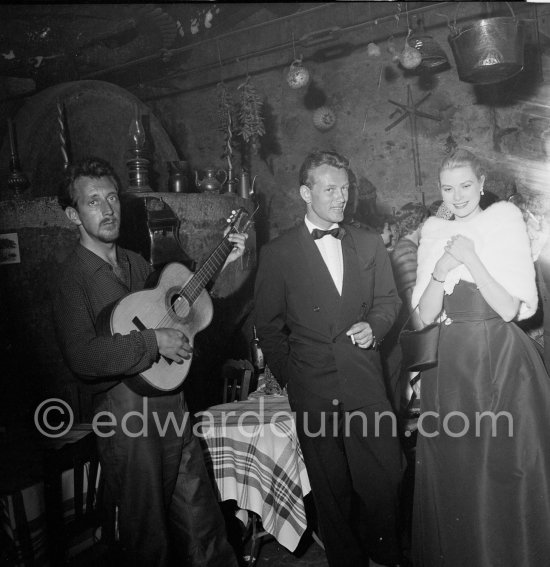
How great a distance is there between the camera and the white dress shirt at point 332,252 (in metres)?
2.55

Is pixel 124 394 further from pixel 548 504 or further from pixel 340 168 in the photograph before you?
pixel 548 504

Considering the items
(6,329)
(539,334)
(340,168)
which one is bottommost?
(539,334)

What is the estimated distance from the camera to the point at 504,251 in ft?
7.72

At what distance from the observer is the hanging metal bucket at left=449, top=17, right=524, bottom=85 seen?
10.1ft

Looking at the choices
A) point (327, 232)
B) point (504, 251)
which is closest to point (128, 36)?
point (327, 232)

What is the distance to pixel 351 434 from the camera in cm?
241

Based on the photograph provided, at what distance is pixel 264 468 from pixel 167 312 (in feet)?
3.15

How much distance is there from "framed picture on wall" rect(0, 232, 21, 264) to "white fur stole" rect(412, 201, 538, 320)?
7.95ft

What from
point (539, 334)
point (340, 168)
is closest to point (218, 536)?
point (340, 168)

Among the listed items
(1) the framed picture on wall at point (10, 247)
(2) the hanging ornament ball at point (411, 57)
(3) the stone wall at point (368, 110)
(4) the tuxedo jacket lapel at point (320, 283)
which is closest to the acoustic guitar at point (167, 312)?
(4) the tuxedo jacket lapel at point (320, 283)

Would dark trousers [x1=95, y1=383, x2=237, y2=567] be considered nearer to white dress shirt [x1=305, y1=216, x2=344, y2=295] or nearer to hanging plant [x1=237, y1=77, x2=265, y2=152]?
white dress shirt [x1=305, y1=216, x2=344, y2=295]

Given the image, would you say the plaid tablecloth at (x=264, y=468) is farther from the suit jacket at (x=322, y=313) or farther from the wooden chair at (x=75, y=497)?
the wooden chair at (x=75, y=497)

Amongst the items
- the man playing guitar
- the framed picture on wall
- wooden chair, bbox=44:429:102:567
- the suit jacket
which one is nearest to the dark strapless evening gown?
the suit jacket

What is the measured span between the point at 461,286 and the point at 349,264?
0.56 meters
